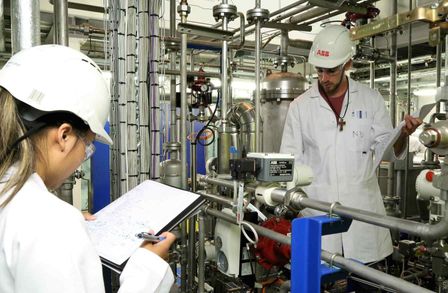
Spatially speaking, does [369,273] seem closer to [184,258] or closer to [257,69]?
[257,69]

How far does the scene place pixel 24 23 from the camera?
104cm

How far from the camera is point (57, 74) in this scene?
78cm

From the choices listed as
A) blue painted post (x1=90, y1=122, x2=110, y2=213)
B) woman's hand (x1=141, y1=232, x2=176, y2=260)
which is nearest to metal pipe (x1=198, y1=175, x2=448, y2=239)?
woman's hand (x1=141, y1=232, x2=176, y2=260)

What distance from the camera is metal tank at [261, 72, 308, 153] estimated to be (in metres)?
2.71

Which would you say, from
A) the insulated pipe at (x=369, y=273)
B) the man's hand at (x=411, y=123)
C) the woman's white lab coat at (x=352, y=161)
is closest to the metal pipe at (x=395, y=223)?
the insulated pipe at (x=369, y=273)

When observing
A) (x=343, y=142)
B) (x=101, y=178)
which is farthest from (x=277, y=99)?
(x=101, y=178)

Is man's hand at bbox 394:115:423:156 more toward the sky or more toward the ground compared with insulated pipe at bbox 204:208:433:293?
more toward the sky

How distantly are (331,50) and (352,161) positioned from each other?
1.92 feet

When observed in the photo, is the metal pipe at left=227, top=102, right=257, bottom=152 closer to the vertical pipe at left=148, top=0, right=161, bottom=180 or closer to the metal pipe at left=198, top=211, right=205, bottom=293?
the metal pipe at left=198, top=211, right=205, bottom=293

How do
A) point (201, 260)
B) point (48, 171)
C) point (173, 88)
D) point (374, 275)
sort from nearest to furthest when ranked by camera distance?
point (48, 171) < point (374, 275) < point (201, 260) < point (173, 88)

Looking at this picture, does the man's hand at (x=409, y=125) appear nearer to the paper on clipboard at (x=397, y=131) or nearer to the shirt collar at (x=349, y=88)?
the paper on clipboard at (x=397, y=131)

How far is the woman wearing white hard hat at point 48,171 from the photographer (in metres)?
0.61

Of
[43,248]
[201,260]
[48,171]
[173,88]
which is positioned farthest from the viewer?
[173,88]

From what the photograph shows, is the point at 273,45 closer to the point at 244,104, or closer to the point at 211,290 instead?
the point at 244,104
